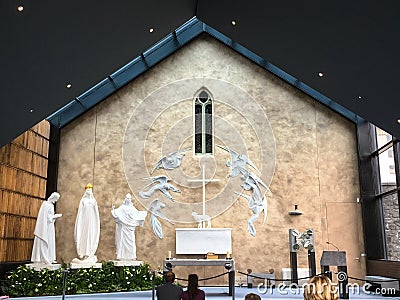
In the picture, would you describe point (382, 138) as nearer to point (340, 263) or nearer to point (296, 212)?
point (296, 212)

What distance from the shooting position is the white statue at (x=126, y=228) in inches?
455

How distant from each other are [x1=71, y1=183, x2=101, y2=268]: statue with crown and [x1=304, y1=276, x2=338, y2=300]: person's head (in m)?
8.67

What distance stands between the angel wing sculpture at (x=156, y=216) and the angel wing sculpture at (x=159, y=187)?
277 millimetres

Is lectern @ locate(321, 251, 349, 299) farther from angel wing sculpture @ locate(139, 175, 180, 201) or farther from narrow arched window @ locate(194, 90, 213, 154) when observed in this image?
narrow arched window @ locate(194, 90, 213, 154)

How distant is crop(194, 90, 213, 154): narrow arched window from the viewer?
532 inches

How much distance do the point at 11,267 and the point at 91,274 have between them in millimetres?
1817

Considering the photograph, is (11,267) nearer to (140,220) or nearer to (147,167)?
(140,220)

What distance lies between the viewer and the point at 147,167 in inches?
525

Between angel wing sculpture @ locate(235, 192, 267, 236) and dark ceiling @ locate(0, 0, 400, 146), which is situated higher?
dark ceiling @ locate(0, 0, 400, 146)

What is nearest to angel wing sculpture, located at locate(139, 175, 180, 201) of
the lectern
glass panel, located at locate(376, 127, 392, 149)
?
the lectern

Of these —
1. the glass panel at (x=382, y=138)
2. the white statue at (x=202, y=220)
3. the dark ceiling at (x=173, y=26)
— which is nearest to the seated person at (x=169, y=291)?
the dark ceiling at (x=173, y=26)

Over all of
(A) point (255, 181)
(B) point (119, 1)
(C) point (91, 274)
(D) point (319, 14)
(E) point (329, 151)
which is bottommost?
(C) point (91, 274)

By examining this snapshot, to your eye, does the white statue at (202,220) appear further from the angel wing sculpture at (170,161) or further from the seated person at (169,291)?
the seated person at (169,291)

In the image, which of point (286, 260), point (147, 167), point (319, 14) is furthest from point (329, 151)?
point (319, 14)
